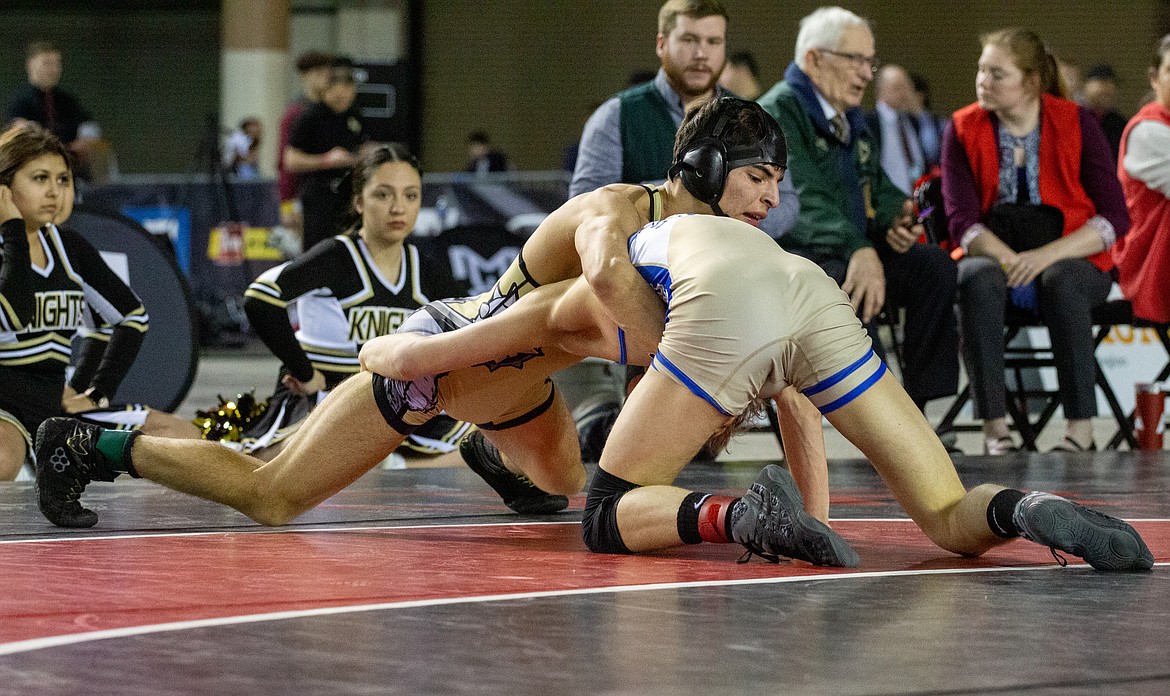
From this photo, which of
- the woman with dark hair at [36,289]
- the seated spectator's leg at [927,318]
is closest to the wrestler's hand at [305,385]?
the woman with dark hair at [36,289]

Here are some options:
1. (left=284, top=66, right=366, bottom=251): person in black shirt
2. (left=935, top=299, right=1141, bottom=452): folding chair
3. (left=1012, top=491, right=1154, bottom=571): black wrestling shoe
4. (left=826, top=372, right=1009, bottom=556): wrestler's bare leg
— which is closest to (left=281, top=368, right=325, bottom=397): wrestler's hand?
(left=935, top=299, right=1141, bottom=452): folding chair

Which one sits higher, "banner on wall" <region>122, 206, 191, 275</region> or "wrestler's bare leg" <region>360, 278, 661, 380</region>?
"wrestler's bare leg" <region>360, 278, 661, 380</region>

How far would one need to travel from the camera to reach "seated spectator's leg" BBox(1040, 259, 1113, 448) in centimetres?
598

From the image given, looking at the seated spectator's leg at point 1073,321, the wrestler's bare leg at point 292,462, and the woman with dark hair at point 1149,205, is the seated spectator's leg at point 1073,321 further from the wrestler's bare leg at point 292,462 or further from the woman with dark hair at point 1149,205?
the wrestler's bare leg at point 292,462

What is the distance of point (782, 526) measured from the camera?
119 inches

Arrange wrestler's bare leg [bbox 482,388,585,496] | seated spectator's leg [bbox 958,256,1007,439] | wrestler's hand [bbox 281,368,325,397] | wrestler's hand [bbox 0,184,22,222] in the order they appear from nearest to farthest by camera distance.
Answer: wrestler's bare leg [bbox 482,388,585,496]
wrestler's hand [bbox 0,184,22,222]
wrestler's hand [bbox 281,368,325,397]
seated spectator's leg [bbox 958,256,1007,439]

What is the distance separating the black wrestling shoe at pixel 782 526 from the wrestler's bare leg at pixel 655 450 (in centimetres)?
19

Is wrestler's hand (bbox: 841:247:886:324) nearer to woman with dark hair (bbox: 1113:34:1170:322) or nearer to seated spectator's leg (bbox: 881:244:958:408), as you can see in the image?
seated spectator's leg (bbox: 881:244:958:408)

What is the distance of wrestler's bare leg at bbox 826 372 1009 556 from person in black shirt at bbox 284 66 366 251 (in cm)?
593

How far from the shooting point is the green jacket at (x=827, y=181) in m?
5.59

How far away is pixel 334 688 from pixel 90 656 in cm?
43

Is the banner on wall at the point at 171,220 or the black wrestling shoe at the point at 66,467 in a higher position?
the black wrestling shoe at the point at 66,467

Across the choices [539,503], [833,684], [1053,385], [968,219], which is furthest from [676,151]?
[1053,385]

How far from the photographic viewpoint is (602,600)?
2.78 metres
